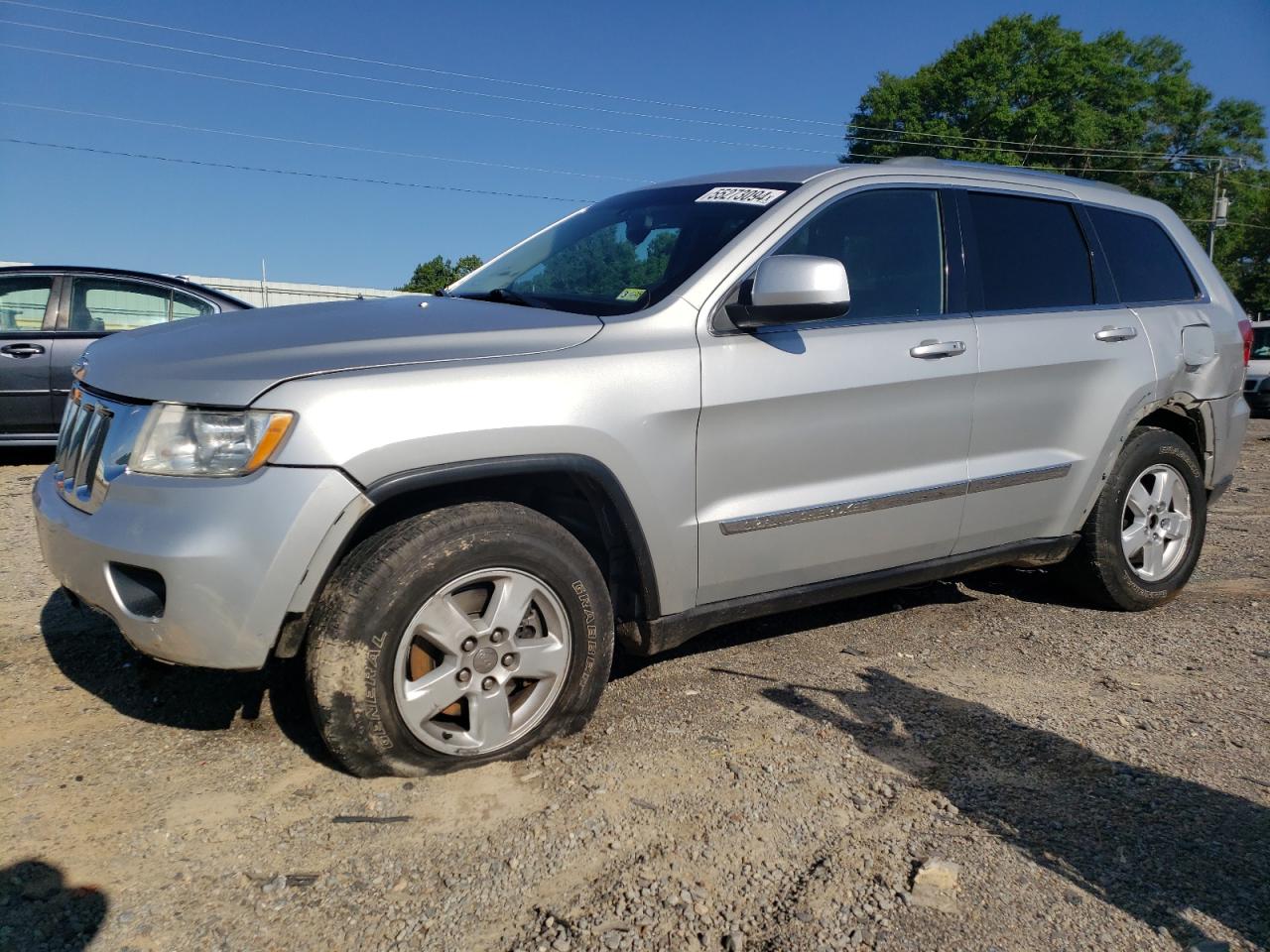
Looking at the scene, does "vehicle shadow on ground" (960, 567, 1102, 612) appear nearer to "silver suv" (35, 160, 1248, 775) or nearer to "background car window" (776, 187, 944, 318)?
"silver suv" (35, 160, 1248, 775)

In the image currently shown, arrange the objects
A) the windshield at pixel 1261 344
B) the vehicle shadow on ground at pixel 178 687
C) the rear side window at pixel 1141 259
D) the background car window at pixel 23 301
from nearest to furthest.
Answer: the vehicle shadow on ground at pixel 178 687, the rear side window at pixel 1141 259, the background car window at pixel 23 301, the windshield at pixel 1261 344

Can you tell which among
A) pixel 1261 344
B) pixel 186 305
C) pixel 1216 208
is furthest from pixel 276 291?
pixel 1216 208

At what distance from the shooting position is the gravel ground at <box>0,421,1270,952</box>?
212 cm

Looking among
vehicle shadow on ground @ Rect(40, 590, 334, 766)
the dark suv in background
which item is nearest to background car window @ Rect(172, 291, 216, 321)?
the dark suv in background

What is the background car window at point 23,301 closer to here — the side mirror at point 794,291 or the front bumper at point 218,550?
the front bumper at point 218,550

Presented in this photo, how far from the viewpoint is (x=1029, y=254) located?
13.1 ft

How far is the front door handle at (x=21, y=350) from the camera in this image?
24.4 ft

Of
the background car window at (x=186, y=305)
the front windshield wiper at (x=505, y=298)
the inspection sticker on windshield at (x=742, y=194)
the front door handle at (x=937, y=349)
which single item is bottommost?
the front door handle at (x=937, y=349)

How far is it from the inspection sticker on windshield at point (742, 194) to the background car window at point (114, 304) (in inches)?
232

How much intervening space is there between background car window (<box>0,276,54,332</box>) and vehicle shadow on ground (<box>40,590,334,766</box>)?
4.88 metres

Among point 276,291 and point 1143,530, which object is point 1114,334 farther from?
point 276,291

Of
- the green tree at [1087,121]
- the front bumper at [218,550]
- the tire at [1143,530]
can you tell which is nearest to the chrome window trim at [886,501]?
the tire at [1143,530]

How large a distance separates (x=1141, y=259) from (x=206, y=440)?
4024 mm

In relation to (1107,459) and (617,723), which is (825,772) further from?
(1107,459)
